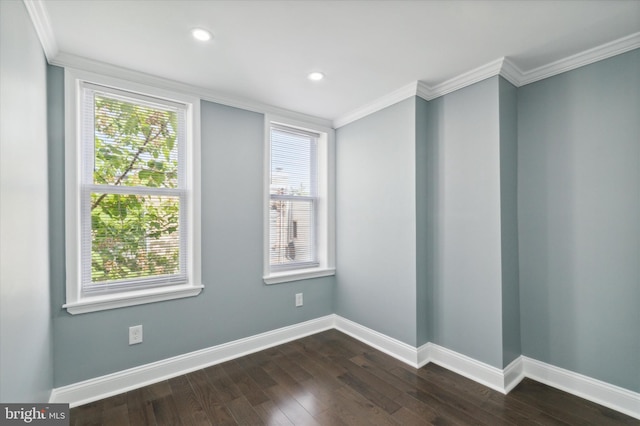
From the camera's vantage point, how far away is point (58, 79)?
2061 millimetres

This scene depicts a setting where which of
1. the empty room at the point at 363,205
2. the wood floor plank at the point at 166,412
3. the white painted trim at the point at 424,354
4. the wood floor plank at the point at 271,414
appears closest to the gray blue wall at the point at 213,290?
the empty room at the point at 363,205

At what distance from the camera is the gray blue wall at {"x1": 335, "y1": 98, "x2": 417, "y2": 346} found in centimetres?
268

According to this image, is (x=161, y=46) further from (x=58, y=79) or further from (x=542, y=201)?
(x=542, y=201)

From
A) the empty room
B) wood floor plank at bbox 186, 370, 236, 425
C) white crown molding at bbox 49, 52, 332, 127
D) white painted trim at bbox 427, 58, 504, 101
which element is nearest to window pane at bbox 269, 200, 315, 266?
the empty room

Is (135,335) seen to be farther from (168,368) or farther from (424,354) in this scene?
(424,354)

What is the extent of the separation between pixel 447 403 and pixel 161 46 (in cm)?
309

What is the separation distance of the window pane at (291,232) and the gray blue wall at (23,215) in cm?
181

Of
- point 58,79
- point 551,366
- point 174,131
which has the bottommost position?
point 551,366

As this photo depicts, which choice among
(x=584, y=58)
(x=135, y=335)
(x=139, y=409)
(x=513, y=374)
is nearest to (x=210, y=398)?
(x=139, y=409)

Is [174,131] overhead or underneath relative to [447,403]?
overhead

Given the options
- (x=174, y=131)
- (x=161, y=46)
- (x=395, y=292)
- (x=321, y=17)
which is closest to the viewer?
(x=321, y=17)

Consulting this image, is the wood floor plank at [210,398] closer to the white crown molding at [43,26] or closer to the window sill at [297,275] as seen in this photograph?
the window sill at [297,275]

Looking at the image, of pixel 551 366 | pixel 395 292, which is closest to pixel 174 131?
pixel 395 292

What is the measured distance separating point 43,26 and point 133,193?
1128mm
